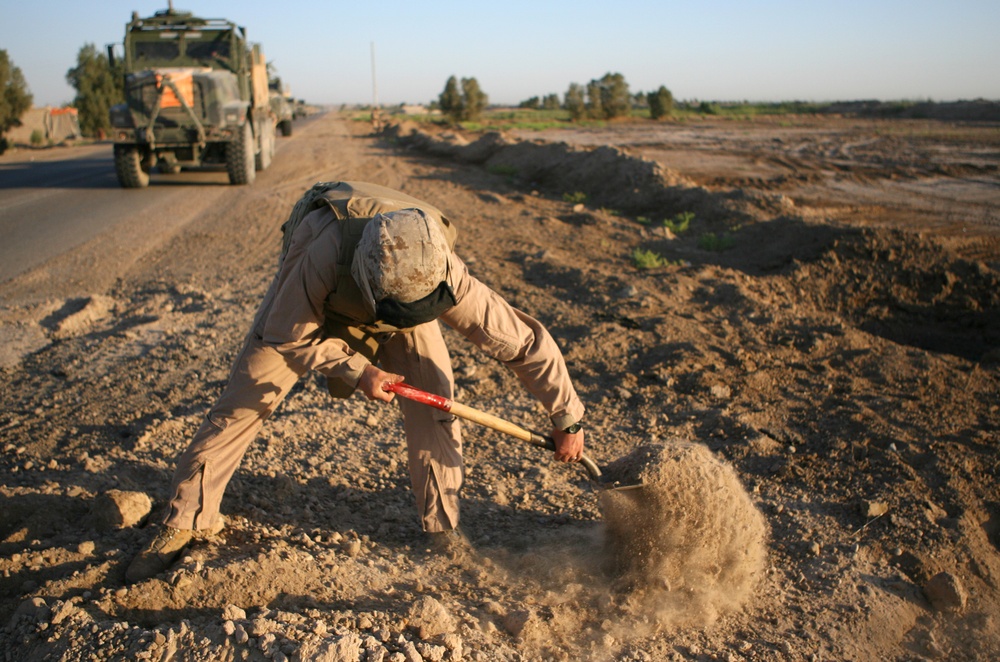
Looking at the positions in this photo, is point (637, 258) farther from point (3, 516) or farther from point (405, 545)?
point (3, 516)

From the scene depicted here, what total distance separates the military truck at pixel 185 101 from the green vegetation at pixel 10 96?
399 inches

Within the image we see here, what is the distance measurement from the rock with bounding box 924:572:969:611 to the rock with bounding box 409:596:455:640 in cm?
182

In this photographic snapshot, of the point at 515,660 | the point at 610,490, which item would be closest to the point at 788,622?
the point at 610,490

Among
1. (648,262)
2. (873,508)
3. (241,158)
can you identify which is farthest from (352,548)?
(241,158)

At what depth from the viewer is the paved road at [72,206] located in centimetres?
791

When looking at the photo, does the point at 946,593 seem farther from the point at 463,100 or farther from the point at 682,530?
the point at 463,100

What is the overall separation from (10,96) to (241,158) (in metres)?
14.3

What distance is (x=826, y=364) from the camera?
15.2 ft

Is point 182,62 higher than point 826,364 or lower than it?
higher

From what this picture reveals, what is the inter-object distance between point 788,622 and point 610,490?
2.52ft

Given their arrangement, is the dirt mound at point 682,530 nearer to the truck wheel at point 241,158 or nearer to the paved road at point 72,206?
the paved road at point 72,206

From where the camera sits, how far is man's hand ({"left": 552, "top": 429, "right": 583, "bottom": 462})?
2688 mm

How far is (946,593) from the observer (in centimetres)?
273

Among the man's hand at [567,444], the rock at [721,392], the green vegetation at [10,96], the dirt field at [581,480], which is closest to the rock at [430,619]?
the dirt field at [581,480]
